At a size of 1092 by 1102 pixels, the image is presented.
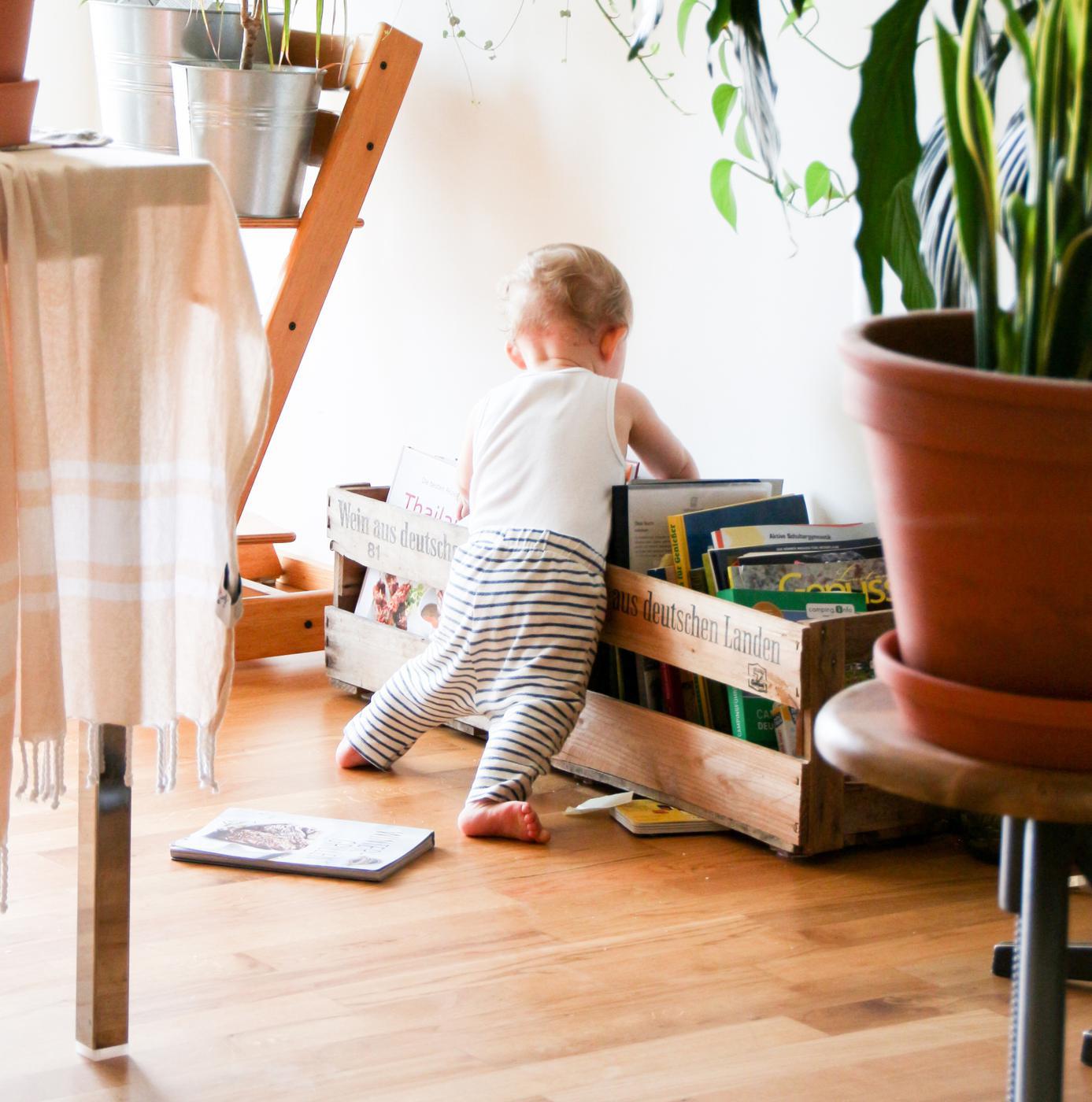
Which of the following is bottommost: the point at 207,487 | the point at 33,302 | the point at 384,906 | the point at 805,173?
the point at 384,906

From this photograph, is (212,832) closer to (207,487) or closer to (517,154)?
(207,487)

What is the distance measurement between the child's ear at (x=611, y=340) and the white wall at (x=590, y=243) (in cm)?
16

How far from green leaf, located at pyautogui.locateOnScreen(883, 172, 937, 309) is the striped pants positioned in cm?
117

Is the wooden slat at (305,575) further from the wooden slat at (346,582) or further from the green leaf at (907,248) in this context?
the green leaf at (907,248)

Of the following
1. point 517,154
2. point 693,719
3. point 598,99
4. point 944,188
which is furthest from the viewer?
point 517,154

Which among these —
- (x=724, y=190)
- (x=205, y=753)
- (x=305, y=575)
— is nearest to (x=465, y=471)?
(x=724, y=190)

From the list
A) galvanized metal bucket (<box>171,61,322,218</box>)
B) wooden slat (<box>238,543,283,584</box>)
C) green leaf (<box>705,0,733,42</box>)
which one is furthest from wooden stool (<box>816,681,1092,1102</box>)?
wooden slat (<box>238,543,283,584</box>)

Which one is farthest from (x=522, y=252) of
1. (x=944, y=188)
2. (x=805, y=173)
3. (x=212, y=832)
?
(x=944, y=188)

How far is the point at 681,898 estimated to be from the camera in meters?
1.57

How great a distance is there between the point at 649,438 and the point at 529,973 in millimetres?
857

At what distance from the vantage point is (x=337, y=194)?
7.78 feet

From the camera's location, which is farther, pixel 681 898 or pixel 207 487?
pixel 681 898

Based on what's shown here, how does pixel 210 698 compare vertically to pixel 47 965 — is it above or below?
above

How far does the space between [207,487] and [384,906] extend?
0.60 m
